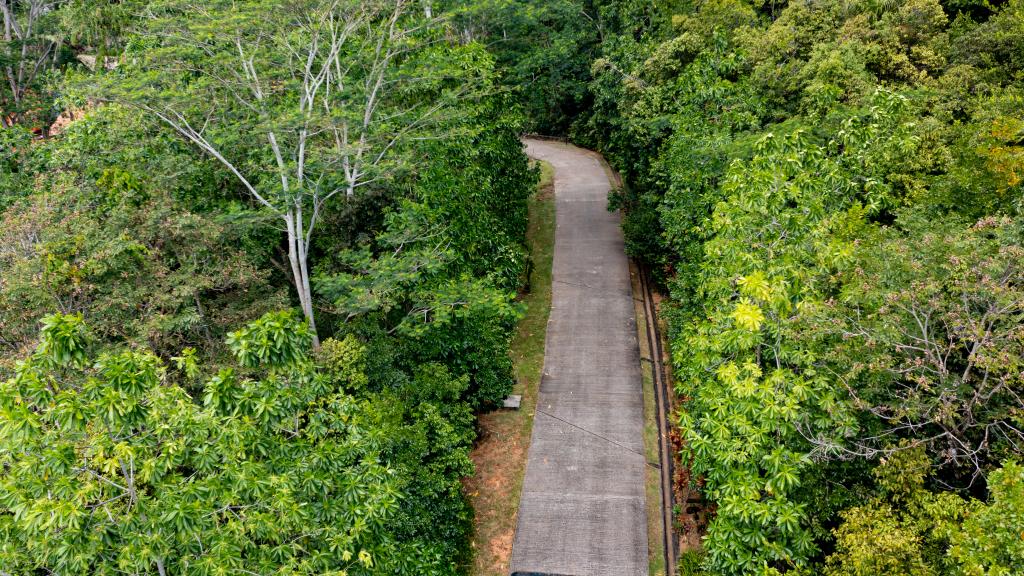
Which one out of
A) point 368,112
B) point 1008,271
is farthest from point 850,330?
point 368,112

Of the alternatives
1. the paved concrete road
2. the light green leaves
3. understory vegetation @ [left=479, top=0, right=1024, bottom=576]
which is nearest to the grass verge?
the paved concrete road

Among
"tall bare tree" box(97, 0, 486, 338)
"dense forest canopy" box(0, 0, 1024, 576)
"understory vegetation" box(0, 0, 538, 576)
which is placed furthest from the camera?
"tall bare tree" box(97, 0, 486, 338)

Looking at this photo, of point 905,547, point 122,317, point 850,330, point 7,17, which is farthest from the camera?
point 7,17

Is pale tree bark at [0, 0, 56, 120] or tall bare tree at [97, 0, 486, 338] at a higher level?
pale tree bark at [0, 0, 56, 120]

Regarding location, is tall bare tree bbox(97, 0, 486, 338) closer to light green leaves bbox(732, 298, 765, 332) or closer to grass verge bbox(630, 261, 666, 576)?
light green leaves bbox(732, 298, 765, 332)

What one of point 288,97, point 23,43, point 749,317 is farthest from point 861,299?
point 23,43

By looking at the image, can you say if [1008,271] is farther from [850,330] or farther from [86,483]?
[86,483]

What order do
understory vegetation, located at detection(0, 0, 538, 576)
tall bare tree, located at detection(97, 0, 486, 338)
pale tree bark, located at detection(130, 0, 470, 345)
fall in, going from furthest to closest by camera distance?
pale tree bark, located at detection(130, 0, 470, 345) → tall bare tree, located at detection(97, 0, 486, 338) → understory vegetation, located at detection(0, 0, 538, 576)
